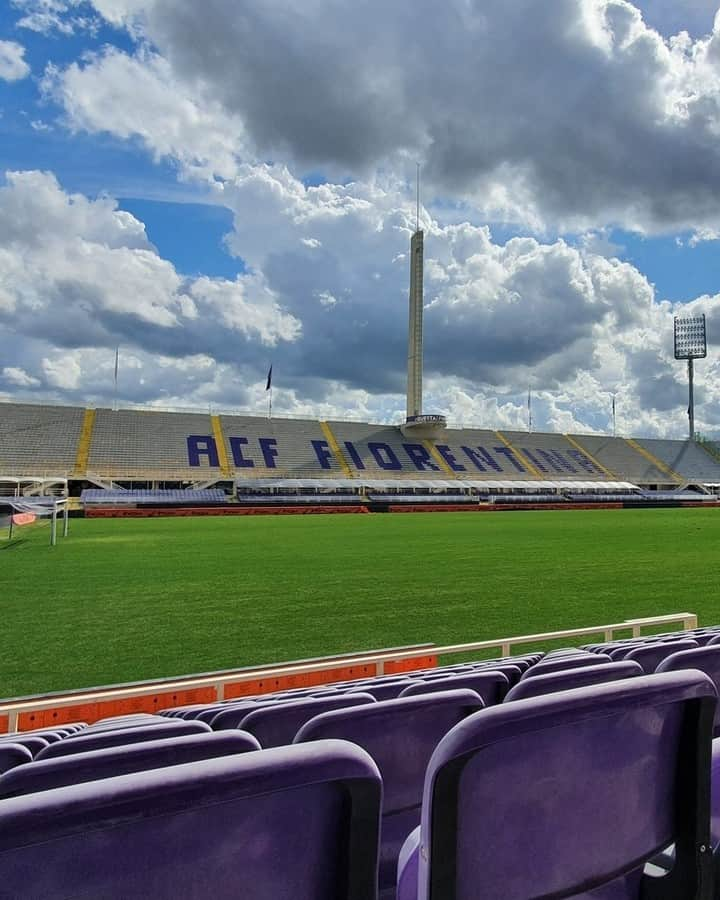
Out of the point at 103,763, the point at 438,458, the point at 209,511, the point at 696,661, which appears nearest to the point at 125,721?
the point at 103,763

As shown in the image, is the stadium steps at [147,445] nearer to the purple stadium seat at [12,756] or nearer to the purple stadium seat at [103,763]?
the purple stadium seat at [12,756]

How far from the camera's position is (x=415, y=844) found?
63.4 inches

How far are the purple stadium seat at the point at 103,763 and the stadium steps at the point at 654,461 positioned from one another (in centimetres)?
8213

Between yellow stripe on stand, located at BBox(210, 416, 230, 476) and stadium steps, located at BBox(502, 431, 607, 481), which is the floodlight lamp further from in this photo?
yellow stripe on stand, located at BBox(210, 416, 230, 476)

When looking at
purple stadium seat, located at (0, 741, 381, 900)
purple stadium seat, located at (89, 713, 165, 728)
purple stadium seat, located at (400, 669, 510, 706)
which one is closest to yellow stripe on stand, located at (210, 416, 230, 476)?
purple stadium seat, located at (89, 713, 165, 728)

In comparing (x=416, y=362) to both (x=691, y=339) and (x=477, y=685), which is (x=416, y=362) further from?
(x=477, y=685)

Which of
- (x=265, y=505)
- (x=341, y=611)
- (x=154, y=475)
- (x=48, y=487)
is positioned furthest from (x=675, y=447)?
(x=341, y=611)

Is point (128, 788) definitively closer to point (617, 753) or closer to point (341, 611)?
point (617, 753)

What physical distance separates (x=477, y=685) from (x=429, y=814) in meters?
1.40

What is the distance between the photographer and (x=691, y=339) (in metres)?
80.2

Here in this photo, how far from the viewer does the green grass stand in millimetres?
8617

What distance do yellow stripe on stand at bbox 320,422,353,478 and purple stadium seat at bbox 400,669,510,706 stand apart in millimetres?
56631

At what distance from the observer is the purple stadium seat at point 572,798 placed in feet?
4.34

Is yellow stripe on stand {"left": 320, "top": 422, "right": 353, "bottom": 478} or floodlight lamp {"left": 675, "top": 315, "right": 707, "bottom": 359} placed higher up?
floodlight lamp {"left": 675, "top": 315, "right": 707, "bottom": 359}
